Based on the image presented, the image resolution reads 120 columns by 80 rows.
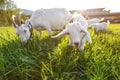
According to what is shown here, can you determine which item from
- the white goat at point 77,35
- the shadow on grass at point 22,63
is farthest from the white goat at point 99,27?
the shadow on grass at point 22,63

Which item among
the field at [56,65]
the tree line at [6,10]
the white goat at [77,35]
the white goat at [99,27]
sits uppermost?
the white goat at [77,35]

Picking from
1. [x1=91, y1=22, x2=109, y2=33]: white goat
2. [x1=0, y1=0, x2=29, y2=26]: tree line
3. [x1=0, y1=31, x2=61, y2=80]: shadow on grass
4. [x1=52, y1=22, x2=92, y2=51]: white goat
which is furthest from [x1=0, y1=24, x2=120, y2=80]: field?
[x1=0, y1=0, x2=29, y2=26]: tree line

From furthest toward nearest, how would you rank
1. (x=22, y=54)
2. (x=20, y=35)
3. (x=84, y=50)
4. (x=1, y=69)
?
(x=20, y=35) → (x=84, y=50) → (x=22, y=54) → (x=1, y=69)

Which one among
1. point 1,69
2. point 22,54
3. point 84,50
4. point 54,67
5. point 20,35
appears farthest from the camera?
point 20,35

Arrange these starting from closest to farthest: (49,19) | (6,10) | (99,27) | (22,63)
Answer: (22,63), (49,19), (99,27), (6,10)

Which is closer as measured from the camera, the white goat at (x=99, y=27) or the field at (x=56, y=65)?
the field at (x=56, y=65)

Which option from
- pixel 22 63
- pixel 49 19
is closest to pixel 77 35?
pixel 22 63

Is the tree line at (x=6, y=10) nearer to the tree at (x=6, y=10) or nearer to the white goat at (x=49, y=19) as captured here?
the tree at (x=6, y=10)

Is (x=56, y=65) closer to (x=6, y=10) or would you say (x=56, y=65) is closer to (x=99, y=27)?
(x=99, y=27)

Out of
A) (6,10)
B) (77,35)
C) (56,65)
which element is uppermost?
(77,35)

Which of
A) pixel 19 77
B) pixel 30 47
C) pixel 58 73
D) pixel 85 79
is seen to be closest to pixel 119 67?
pixel 85 79

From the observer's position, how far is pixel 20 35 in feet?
20.3

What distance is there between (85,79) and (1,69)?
1048 mm

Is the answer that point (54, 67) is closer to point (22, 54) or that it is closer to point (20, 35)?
point (22, 54)
